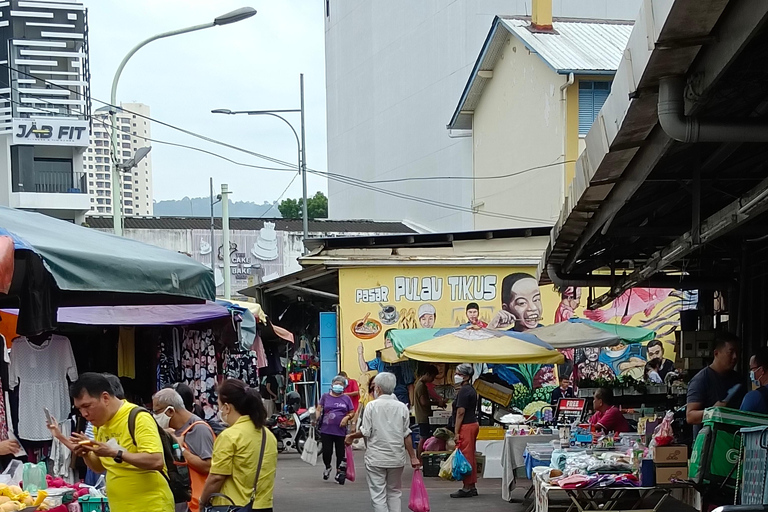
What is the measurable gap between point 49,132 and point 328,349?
90.8ft

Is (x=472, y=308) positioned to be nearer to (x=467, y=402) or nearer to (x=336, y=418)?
(x=336, y=418)

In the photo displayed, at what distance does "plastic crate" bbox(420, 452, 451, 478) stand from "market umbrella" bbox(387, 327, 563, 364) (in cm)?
218

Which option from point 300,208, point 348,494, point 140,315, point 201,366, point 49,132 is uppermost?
point 49,132

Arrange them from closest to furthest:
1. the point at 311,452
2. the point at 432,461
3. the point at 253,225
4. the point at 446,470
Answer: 1. the point at 311,452
2. the point at 446,470
3. the point at 432,461
4. the point at 253,225

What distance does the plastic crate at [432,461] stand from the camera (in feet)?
55.4

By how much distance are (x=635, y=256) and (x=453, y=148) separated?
27.7 metres

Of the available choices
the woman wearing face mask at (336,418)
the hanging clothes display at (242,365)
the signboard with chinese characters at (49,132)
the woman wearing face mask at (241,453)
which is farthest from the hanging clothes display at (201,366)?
the signboard with chinese characters at (49,132)

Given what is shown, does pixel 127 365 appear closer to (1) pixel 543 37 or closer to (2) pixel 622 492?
(2) pixel 622 492

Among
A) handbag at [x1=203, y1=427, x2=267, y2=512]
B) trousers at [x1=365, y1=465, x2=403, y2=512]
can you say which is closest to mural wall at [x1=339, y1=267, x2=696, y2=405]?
trousers at [x1=365, y1=465, x2=403, y2=512]

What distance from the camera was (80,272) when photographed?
22.4 feet

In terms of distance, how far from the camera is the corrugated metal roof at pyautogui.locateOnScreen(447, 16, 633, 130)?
92.7ft

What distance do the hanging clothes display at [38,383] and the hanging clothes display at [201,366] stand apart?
3020mm

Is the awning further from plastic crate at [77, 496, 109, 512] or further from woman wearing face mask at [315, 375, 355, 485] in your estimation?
plastic crate at [77, 496, 109, 512]

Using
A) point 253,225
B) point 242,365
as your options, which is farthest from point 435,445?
point 253,225
